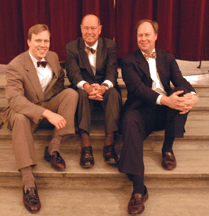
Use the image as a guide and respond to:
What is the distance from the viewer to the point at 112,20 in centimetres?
299

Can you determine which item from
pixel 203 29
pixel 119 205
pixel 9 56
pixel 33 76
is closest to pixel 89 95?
pixel 33 76

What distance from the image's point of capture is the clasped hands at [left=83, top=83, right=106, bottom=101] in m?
1.81

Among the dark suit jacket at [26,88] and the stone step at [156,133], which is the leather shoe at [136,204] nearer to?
the stone step at [156,133]

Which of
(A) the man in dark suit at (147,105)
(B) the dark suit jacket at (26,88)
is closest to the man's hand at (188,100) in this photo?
(A) the man in dark suit at (147,105)

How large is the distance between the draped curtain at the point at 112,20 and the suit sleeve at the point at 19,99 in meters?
1.40

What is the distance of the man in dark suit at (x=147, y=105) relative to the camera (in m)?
1.53

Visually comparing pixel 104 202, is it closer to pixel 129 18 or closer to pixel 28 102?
pixel 28 102

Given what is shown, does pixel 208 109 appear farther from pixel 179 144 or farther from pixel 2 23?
pixel 2 23

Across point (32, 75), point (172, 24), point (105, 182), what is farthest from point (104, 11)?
point (105, 182)

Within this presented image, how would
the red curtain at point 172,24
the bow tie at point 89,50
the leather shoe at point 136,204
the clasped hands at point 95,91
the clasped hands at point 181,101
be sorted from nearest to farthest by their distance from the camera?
1. the leather shoe at point 136,204
2. the clasped hands at point 181,101
3. the clasped hands at point 95,91
4. the bow tie at point 89,50
5. the red curtain at point 172,24

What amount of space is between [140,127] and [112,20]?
1818mm

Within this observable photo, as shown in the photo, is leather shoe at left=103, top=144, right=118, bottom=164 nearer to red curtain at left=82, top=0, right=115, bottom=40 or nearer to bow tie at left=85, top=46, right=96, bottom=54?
bow tie at left=85, top=46, right=96, bottom=54

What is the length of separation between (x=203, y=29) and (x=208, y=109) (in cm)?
136

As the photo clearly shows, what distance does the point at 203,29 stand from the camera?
123 inches
